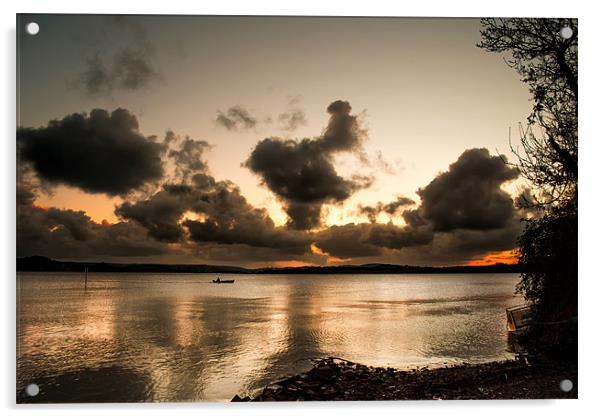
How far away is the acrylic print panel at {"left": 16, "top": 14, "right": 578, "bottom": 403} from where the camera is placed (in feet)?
11.9

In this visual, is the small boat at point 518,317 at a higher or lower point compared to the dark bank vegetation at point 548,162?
lower

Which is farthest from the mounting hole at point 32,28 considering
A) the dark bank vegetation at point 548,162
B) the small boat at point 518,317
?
the small boat at point 518,317

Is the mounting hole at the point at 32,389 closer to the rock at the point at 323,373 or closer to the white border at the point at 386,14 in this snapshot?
the white border at the point at 386,14

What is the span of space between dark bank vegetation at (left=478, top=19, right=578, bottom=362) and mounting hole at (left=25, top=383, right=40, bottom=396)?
12.9 feet

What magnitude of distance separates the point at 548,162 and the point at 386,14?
5.90ft

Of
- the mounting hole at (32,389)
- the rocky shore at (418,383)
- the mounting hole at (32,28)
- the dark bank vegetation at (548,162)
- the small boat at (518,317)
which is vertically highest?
the mounting hole at (32,28)

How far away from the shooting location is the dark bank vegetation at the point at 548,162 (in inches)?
149

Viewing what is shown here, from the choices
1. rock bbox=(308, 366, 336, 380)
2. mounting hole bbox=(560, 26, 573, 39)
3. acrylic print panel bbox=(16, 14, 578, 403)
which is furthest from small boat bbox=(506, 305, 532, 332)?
mounting hole bbox=(560, 26, 573, 39)

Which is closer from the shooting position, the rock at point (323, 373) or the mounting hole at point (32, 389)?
the mounting hole at point (32, 389)

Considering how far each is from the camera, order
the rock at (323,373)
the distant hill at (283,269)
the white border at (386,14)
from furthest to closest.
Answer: the distant hill at (283,269) → the rock at (323,373) → the white border at (386,14)

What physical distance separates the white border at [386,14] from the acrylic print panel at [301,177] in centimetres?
8

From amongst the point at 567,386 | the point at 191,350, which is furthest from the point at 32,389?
the point at 567,386

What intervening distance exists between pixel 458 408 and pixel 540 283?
1288 millimetres

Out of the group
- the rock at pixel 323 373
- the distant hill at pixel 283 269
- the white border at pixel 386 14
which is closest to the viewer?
the white border at pixel 386 14
